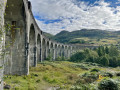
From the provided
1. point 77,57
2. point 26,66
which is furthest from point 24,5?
point 77,57

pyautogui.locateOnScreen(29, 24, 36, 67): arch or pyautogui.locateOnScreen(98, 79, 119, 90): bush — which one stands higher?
pyautogui.locateOnScreen(29, 24, 36, 67): arch

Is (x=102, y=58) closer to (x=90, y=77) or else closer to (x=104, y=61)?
(x=104, y=61)

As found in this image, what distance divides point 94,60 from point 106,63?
581 cm

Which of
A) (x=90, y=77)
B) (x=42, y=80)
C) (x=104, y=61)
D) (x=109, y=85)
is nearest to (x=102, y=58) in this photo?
(x=104, y=61)

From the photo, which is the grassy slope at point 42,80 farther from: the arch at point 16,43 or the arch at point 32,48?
Result: the arch at point 32,48

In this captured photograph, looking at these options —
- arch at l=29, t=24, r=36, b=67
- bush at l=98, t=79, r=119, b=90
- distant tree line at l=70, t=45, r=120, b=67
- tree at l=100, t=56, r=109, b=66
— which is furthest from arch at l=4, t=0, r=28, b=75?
distant tree line at l=70, t=45, r=120, b=67

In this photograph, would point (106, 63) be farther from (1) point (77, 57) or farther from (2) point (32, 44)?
(2) point (32, 44)

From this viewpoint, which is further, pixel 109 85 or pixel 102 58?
pixel 102 58

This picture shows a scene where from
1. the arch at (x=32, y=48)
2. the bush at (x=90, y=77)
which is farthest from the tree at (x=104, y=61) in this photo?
the arch at (x=32, y=48)

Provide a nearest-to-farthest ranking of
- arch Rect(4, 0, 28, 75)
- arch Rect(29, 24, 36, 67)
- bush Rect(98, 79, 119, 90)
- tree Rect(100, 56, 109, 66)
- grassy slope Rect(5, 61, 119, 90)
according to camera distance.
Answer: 1. bush Rect(98, 79, 119, 90)
2. grassy slope Rect(5, 61, 119, 90)
3. arch Rect(4, 0, 28, 75)
4. arch Rect(29, 24, 36, 67)
5. tree Rect(100, 56, 109, 66)

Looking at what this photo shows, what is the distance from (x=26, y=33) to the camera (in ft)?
48.6

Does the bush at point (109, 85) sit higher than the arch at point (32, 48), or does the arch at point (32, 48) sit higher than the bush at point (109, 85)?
the arch at point (32, 48)

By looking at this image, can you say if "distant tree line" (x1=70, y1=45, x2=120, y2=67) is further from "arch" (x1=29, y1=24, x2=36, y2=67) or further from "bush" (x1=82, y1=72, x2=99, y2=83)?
"arch" (x1=29, y1=24, x2=36, y2=67)

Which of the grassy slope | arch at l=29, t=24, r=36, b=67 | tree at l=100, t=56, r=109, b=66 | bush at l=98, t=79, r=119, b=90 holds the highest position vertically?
arch at l=29, t=24, r=36, b=67
